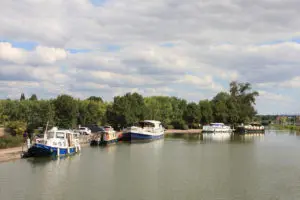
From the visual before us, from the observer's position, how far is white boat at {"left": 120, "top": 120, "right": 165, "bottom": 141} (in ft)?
257

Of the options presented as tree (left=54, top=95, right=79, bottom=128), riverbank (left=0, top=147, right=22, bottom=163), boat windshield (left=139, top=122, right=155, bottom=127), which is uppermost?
tree (left=54, top=95, right=79, bottom=128)

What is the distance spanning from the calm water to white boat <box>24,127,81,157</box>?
1519 mm

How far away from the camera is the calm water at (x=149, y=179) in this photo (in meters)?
29.2

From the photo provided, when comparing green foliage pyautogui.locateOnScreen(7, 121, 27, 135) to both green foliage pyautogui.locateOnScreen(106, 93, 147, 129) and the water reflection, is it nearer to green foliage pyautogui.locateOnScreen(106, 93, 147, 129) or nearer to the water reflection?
the water reflection

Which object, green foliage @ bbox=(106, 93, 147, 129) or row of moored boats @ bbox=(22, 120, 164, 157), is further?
green foliage @ bbox=(106, 93, 147, 129)

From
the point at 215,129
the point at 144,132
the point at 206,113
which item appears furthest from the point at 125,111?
the point at 206,113

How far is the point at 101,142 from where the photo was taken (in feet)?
216

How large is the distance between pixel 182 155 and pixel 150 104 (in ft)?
279

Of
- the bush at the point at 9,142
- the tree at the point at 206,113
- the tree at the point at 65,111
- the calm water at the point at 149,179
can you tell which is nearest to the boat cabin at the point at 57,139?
the calm water at the point at 149,179

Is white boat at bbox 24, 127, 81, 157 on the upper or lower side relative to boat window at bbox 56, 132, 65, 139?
lower

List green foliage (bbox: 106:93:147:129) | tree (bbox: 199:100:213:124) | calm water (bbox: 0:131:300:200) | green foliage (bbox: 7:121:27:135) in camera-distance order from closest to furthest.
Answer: calm water (bbox: 0:131:300:200) < green foliage (bbox: 7:121:27:135) < green foliage (bbox: 106:93:147:129) < tree (bbox: 199:100:213:124)

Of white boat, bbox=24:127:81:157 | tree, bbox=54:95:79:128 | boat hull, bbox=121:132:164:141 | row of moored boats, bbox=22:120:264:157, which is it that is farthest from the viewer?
tree, bbox=54:95:79:128

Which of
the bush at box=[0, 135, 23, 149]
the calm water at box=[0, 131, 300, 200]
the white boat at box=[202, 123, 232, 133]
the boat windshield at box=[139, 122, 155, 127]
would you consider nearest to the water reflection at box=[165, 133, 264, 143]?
the boat windshield at box=[139, 122, 155, 127]

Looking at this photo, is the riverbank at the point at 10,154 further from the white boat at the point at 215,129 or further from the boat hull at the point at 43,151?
the white boat at the point at 215,129
